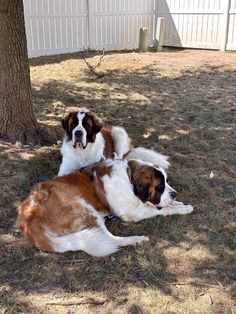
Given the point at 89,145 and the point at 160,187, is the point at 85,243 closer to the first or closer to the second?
the point at 160,187

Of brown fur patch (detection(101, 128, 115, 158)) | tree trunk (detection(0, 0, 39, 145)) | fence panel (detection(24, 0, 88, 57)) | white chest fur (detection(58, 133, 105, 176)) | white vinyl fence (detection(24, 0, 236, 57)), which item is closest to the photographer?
white chest fur (detection(58, 133, 105, 176))

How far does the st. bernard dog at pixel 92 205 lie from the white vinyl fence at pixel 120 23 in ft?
32.5

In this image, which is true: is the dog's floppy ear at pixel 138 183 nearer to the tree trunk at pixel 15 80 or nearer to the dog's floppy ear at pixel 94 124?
the dog's floppy ear at pixel 94 124

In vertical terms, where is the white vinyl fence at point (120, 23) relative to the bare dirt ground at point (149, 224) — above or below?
above

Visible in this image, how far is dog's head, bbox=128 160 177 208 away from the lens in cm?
367

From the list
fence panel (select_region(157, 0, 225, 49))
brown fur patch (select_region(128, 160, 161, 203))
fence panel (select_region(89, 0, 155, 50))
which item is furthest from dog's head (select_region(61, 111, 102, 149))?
fence panel (select_region(157, 0, 225, 49))

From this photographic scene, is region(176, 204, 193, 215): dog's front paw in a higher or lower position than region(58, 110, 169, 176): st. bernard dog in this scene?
lower

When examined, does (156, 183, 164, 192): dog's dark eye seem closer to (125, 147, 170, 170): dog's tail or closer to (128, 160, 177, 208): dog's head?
(128, 160, 177, 208): dog's head

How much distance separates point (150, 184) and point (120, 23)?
12.3 m

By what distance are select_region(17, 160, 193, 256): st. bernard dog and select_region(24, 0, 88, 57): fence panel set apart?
9900mm

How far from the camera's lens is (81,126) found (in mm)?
4367

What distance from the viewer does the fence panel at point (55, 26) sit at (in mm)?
12664

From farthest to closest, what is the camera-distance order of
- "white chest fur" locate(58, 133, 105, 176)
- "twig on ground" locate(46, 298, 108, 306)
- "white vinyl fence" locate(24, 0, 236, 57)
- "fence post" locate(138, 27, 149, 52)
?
"fence post" locate(138, 27, 149, 52)
"white vinyl fence" locate(24, 0, 236, 57)
"white chest fur" locate(58, 133, 105, 176)
"twig on ground" locate(46, 298, 108, 306)

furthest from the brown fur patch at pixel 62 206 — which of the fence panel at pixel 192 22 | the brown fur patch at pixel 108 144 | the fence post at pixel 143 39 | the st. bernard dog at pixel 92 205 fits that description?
the fence panel at pixel 192 22
